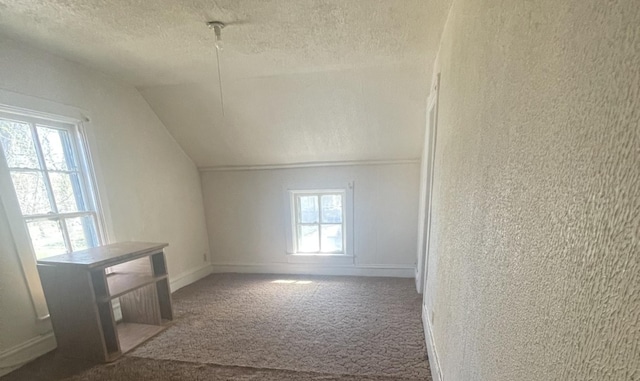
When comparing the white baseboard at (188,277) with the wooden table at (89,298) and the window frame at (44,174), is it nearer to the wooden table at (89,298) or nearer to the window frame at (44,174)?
the wooden table at (89,298)

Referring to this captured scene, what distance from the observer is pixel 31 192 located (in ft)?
6.11

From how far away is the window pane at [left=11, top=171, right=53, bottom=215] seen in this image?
179cm

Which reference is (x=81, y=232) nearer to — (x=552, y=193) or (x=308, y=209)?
(x=308, y=209)

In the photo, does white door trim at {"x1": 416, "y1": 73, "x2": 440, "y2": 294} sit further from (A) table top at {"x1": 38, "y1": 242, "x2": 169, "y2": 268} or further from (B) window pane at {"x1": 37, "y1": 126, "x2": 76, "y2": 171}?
(B) window pane at {"x1": 37, "y1": 126, "x2": 76, "y2": 171}

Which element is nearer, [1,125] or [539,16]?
[539,16]

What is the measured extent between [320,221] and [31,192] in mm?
2555

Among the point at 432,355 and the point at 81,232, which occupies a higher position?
the point at 81,232

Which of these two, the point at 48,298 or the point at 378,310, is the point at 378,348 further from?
the point at 48,298

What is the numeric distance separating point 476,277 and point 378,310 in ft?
5.63

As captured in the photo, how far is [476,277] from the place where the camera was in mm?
889

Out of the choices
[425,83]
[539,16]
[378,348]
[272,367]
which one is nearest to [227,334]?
[272,367]

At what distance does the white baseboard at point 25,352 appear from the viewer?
1.68 m

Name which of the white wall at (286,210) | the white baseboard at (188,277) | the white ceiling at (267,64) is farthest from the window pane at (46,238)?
the white wall at (286,210)

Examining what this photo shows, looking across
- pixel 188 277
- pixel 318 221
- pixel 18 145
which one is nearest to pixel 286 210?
pixel 318 221
